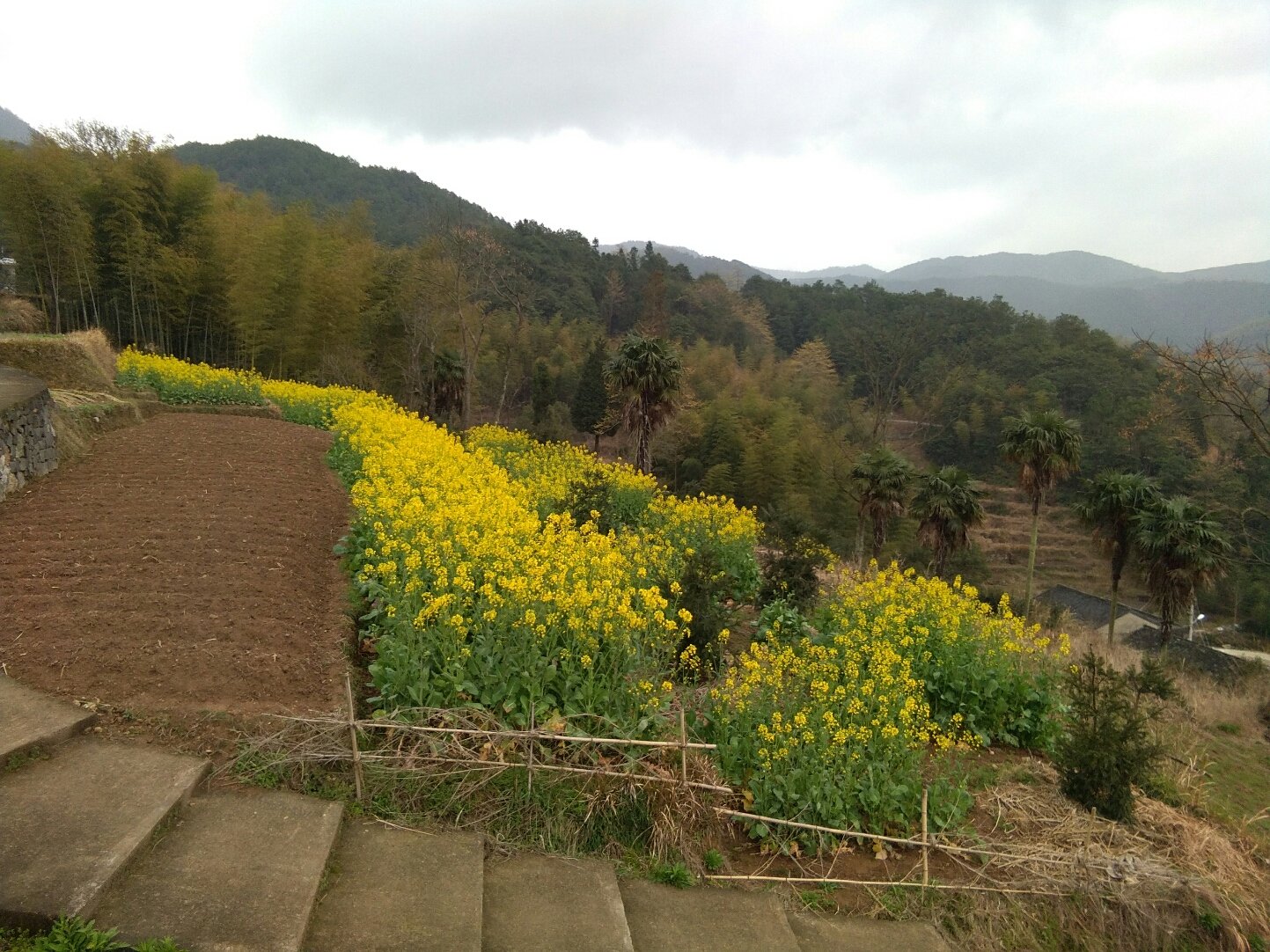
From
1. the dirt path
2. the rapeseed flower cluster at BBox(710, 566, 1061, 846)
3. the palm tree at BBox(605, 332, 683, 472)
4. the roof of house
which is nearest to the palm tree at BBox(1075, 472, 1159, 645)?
the roof of house

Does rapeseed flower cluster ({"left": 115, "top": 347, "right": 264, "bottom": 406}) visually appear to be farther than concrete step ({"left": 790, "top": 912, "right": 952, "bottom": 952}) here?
Yes

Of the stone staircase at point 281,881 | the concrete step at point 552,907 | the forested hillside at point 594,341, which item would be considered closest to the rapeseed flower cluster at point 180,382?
the forested hillside at point 594,341

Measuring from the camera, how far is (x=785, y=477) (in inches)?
1484

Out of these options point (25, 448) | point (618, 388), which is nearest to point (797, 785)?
point (25, 448)

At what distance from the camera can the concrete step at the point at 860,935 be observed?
3.86m

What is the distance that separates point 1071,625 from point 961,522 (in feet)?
17.4

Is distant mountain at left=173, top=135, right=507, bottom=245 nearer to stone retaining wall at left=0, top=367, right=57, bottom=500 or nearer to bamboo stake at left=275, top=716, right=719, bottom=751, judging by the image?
stone retaining wall at left=0, top=367, right=57, bottom=500

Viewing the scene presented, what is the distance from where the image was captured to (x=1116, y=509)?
25844 mm

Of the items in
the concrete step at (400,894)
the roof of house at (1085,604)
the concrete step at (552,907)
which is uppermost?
the concrete step at (400,894)

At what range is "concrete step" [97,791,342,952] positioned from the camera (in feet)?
8.87

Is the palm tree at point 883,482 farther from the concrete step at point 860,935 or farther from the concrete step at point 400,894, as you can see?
the concrete step at point 400,894

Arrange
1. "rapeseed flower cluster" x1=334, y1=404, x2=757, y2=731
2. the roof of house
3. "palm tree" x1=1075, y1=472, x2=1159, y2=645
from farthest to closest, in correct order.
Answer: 1. the roof of house
2. "palm tree" x1=1075, y1=472, x2=1159, y2=645
3. "rapeseed flower cluster" x1=334, y1=404, x2=757, y2=731

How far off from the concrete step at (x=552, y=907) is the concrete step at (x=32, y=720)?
229 cm

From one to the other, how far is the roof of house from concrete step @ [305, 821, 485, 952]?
43.2m
